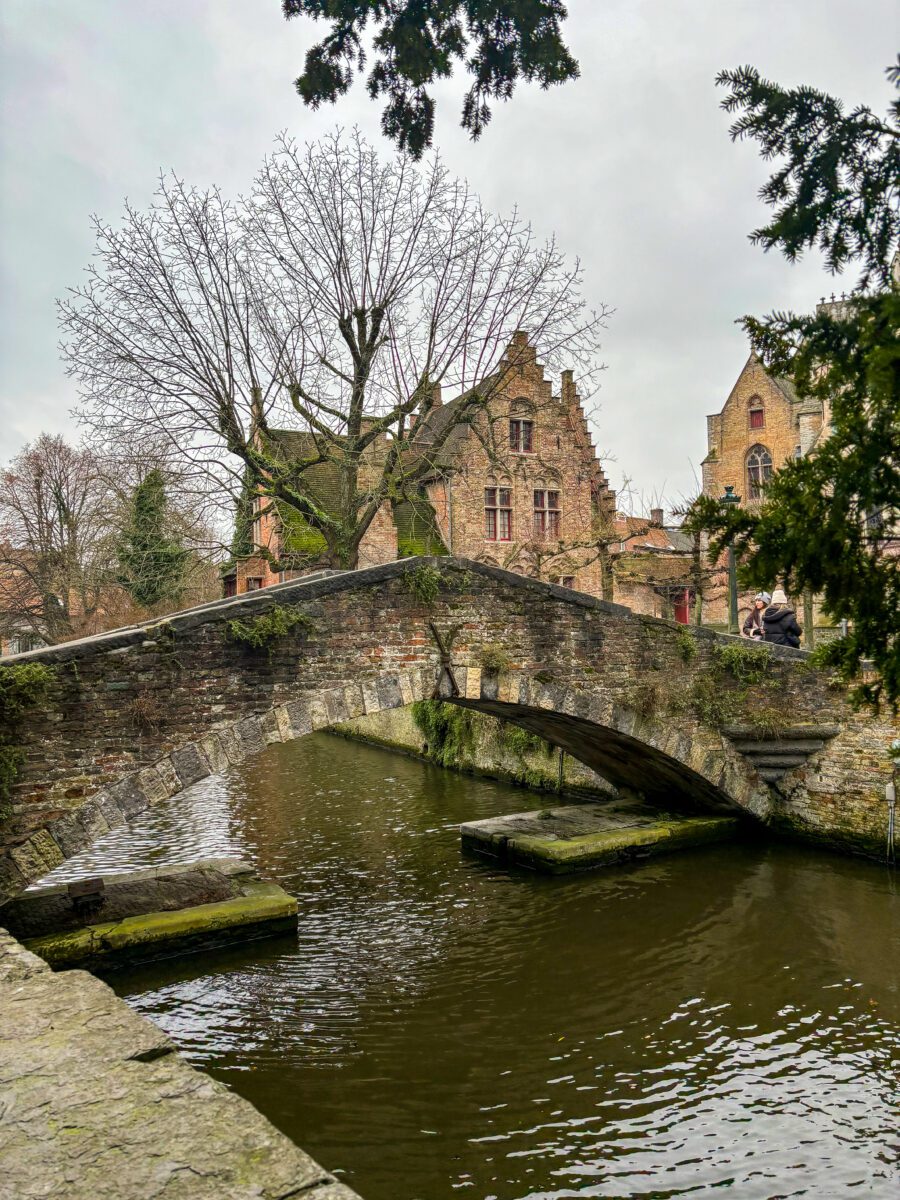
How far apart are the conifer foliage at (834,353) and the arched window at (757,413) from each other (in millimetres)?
32287

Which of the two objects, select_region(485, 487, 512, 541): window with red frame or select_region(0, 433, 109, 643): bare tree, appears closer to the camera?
select_region(0, 433, 109, 643): bare tree

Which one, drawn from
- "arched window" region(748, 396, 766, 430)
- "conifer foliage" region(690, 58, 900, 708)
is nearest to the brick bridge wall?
"conifer foliage" region(690, 58, 900, 708)

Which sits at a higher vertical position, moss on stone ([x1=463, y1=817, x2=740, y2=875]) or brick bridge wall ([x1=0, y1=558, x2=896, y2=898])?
brick bridge wall ([x1=0, y1=558, x2=896, y2=898])

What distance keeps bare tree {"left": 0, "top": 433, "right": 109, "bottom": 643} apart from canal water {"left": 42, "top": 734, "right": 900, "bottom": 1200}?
1368cm

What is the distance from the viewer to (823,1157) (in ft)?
18.1

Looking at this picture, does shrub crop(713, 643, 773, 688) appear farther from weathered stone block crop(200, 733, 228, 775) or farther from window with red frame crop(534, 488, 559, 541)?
window with red frame crop(534, 488, 559, 541)

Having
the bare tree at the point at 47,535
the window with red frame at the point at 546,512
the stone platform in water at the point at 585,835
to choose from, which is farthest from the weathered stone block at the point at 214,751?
the window with red frame at the point at 546,512

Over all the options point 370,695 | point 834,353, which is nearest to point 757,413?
point 370,695

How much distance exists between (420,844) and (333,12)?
10713 millimetres

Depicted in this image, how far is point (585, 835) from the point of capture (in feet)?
39.8

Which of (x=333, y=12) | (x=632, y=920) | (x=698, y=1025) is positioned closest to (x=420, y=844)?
(x=632, y=920)

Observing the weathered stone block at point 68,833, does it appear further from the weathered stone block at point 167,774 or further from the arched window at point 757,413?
the arched window at point 757,413

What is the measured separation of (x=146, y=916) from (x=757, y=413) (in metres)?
30.7

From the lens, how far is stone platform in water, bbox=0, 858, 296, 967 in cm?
826
